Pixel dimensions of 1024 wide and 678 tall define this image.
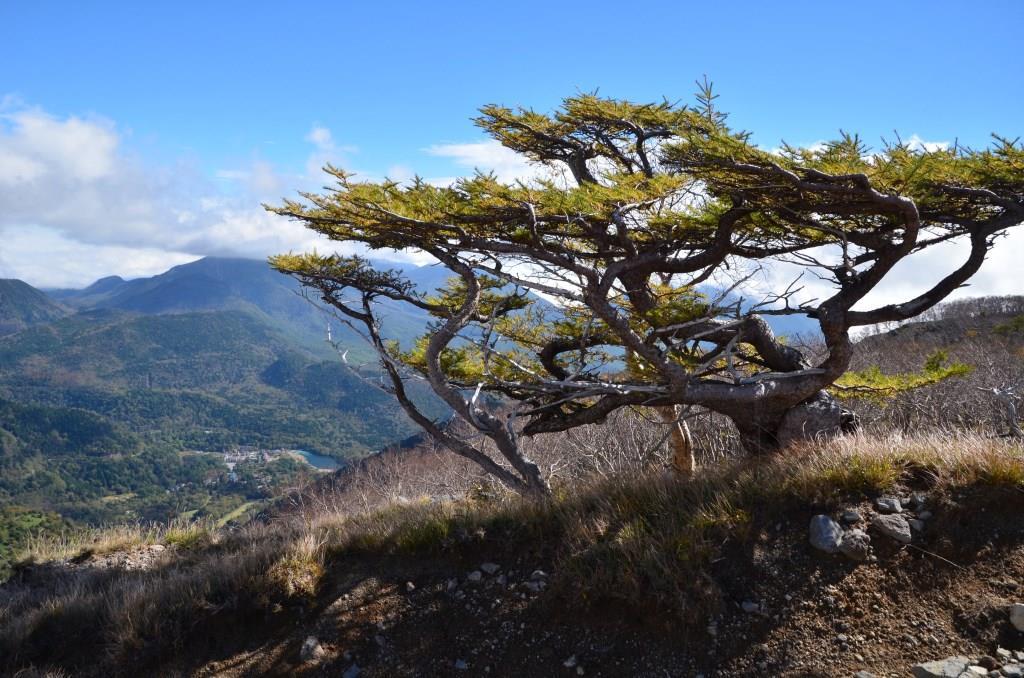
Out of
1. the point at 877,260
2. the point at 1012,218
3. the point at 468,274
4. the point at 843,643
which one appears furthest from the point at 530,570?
the point at 1012,218

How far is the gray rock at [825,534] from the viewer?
4.90 m

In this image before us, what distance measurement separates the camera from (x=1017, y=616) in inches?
158

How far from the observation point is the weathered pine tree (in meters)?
5.73

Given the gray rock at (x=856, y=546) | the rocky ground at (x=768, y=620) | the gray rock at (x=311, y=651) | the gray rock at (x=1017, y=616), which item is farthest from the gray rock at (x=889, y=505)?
the gray rock at (x=311, y=651)

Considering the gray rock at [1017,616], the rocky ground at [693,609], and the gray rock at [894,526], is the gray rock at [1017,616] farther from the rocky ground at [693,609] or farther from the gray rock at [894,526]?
the gray rock at [894,526]

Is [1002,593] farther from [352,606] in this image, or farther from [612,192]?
[352,606]

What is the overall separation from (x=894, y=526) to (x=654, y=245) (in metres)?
3.60

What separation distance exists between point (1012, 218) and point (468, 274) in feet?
18.4

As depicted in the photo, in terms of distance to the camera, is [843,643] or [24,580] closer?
[843,643]

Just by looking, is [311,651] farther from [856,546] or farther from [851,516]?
[851,516]

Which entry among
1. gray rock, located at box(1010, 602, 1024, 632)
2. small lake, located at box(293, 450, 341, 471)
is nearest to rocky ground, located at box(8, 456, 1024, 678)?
gray rock, located at box(1010, 602, 1024, 632)

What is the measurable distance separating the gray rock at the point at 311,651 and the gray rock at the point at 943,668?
457cm

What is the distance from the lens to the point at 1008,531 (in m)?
4.67

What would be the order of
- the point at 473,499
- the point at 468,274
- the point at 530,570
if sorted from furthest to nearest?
the point at 473,499
the point at 468,274
the point at 530,570
